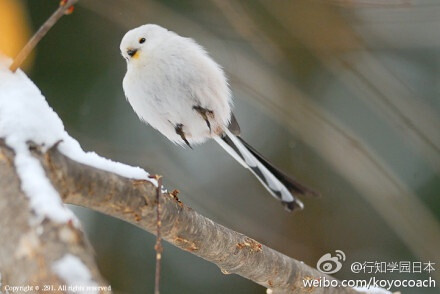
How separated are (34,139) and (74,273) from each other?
24cm

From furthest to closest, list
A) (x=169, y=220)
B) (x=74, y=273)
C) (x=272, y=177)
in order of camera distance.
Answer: (x=272, y=177) → (x=169, y=220) → (x=74, y=273)

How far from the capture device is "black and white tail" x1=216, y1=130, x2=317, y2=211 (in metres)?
1.64

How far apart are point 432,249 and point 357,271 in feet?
0.96

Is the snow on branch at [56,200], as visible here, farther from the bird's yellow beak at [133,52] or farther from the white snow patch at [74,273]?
A: the bird's yellow beak at [133,52]

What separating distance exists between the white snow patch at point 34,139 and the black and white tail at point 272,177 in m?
0.71

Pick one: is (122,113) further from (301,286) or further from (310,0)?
(301,286)

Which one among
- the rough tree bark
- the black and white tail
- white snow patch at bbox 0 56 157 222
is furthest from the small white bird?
white snow patch at bbox 0 56 157 222

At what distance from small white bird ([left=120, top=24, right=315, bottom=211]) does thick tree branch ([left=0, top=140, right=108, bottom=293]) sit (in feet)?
2.74

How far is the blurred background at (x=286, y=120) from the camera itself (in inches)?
96.6

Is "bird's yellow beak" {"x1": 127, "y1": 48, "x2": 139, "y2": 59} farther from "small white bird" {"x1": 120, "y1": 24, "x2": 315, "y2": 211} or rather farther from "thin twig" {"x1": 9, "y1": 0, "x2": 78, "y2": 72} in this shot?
"thin twig" {"x1": 9, "y1": 0, "x2": 78, "y2": 72}

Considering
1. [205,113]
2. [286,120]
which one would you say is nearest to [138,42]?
[205,113]

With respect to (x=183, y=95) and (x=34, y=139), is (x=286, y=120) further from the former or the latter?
(x=34, y=139)

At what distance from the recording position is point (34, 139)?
31.6 inches

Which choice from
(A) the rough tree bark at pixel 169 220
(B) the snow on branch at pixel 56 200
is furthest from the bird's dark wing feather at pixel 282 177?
(B) the snow on branch at pixel 56 200
